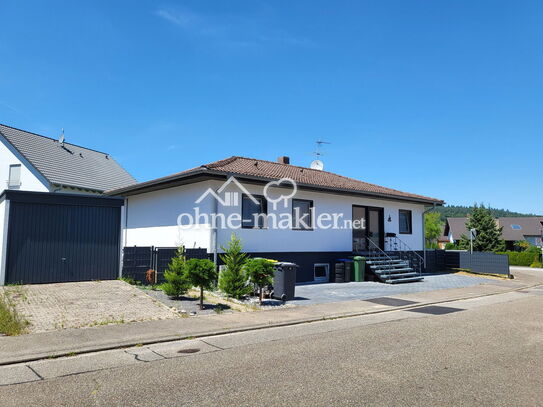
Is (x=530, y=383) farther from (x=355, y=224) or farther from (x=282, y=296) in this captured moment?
(x=355, y=224)

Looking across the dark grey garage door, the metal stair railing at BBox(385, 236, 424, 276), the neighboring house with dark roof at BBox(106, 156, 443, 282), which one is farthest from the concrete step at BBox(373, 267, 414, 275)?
the dark grey garage door

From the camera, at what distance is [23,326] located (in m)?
7.88

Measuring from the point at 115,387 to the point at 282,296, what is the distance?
23.8 feet

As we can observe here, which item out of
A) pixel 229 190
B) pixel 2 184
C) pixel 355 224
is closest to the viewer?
pixel 229 190

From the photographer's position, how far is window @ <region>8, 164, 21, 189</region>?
24.5 m

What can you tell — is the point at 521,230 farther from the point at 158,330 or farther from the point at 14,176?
the point at 158,330

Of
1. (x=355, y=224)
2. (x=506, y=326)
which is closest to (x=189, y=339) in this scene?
(x=506, y=326)

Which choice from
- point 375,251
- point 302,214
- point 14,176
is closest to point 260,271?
point 302,214

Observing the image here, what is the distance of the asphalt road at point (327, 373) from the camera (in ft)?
14.3

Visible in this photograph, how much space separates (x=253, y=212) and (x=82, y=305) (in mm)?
7080

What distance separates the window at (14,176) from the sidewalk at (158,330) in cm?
2076

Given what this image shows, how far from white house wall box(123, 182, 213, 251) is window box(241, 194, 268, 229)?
4.78ft

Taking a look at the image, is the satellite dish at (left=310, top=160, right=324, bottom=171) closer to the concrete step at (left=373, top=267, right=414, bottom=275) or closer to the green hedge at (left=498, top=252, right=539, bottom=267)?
the concrete step at (left=373, top=267, right=414, bottom=275)

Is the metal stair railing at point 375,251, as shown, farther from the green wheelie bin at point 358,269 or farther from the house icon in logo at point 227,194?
the house icon in logo at point 227,194
